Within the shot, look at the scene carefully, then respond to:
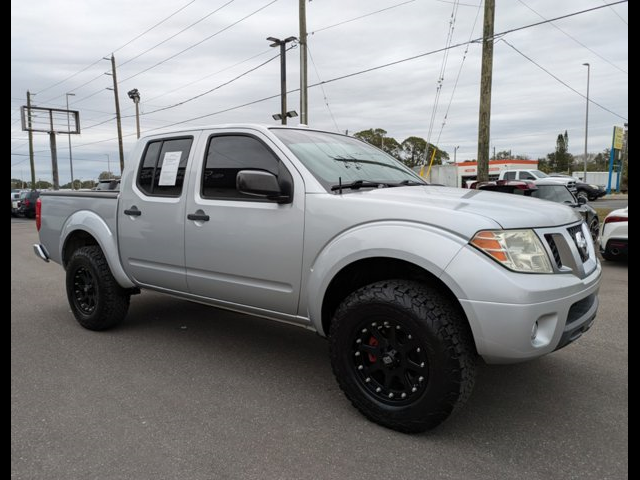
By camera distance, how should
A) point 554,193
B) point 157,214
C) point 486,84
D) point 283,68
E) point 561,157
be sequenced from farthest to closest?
point 561,157 < point 283,68 < point 486,84 < point 554,193 < point 157,214

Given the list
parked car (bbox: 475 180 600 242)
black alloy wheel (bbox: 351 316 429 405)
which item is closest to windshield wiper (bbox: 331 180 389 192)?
black alloy wheel (bbox: 351 316 429 405)

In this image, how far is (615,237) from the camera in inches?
326

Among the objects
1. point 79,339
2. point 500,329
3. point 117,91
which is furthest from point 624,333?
point 117,91

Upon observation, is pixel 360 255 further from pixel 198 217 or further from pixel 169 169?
pixel 169 169

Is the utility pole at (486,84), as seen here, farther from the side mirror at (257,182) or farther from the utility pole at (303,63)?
the side mirror at (257,182)

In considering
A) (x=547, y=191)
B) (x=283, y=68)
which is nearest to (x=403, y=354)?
(x=547, y=191)

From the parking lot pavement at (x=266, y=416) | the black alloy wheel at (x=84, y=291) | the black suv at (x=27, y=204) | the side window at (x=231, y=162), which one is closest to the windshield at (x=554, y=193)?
the parking lot pavement at (x=266, y=416)

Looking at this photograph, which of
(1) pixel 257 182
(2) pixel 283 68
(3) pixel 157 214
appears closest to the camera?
(1) pixel 257 182

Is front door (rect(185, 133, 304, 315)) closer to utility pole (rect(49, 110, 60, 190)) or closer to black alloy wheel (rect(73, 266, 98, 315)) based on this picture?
black alloy wheel (rect(73, 266, 98, 315))

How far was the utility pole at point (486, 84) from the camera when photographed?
497 inches

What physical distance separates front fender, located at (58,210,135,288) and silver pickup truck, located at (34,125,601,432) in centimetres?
2

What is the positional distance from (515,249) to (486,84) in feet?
37.1

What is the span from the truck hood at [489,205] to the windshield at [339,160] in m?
0.29

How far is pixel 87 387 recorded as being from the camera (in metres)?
3.59
